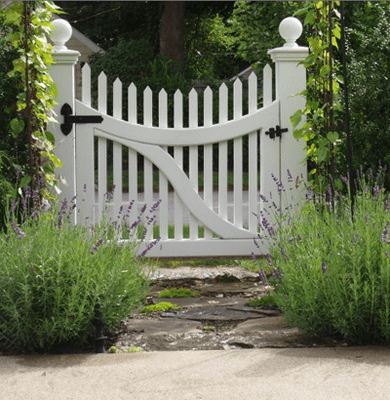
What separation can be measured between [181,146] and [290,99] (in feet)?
2.92

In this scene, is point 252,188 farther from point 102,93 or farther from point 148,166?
point 102,93

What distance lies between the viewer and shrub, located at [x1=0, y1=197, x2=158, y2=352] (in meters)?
3.83

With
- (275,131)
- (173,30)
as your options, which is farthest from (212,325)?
(173,30)

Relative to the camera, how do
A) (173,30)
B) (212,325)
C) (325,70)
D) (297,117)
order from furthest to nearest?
(173,30), (297,117), (325,70), (212,325)

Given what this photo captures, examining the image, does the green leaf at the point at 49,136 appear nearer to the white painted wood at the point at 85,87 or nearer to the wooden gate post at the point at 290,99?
the white painted wood at the point at 85,87

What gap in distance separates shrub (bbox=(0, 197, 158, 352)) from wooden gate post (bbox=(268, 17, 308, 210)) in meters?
2.29

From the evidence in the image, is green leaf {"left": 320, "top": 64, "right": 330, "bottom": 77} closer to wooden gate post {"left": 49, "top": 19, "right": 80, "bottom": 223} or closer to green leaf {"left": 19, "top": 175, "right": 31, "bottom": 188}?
wooden gate post {"left": 49, "top": 19, "right": 80, "bottom": 223}

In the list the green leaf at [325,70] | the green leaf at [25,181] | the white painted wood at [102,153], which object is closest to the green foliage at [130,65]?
the white painted wood at [102,153]

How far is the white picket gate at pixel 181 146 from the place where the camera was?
5.89m

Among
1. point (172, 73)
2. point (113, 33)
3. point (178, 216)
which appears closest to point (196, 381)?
point (178, 216)

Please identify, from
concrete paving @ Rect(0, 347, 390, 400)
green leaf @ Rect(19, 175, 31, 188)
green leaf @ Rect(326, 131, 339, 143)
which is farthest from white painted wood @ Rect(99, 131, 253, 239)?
concrete paving @ Rect(0, 347, 390, 400)

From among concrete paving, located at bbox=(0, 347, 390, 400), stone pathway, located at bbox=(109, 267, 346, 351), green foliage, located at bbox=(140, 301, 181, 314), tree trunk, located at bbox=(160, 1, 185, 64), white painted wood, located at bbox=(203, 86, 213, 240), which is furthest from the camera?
tree trunk, located at bbox=(160, 1, 185, 64)

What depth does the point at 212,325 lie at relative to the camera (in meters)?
4.67

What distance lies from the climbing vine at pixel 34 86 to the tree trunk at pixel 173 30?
12242 millimetres
